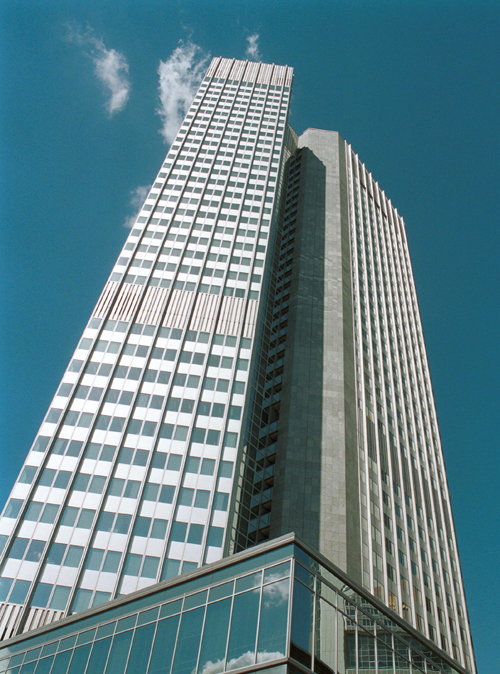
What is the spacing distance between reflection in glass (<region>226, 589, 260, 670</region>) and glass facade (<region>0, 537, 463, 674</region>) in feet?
0.13

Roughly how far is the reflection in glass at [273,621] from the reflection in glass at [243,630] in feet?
1.24

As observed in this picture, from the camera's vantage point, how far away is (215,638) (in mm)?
24344

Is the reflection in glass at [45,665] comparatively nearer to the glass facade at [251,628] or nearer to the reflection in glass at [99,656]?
the glass facade at [251,628]

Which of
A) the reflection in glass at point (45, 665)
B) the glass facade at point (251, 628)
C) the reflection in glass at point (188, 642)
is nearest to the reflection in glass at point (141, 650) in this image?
the glass facade at point (251, 628)

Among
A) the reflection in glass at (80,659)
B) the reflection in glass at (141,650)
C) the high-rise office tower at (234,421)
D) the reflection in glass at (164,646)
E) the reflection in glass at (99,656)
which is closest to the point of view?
the reflection in glass at (164,646)

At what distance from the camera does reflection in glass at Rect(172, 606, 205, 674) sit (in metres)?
24.4

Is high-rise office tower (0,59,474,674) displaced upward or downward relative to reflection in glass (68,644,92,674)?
upward

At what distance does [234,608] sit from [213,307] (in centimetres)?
4182

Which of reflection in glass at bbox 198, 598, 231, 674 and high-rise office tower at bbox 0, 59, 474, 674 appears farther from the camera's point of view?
high-rise office tower at bbox 0, 59, 474, 674

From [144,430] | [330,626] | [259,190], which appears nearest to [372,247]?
[259,190]

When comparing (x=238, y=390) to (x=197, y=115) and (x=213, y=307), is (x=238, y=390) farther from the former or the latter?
(x=197, y=115)

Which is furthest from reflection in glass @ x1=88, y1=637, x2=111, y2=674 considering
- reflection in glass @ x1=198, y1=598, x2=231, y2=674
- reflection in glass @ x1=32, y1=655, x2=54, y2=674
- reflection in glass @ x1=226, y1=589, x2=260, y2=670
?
reflection in glass @ x1=226, y1=589, x2=260, y2=670

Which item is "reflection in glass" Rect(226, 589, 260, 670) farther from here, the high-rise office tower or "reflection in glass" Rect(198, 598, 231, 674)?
the high-rise office tower

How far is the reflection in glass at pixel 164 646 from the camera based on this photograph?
25234 millimetres
